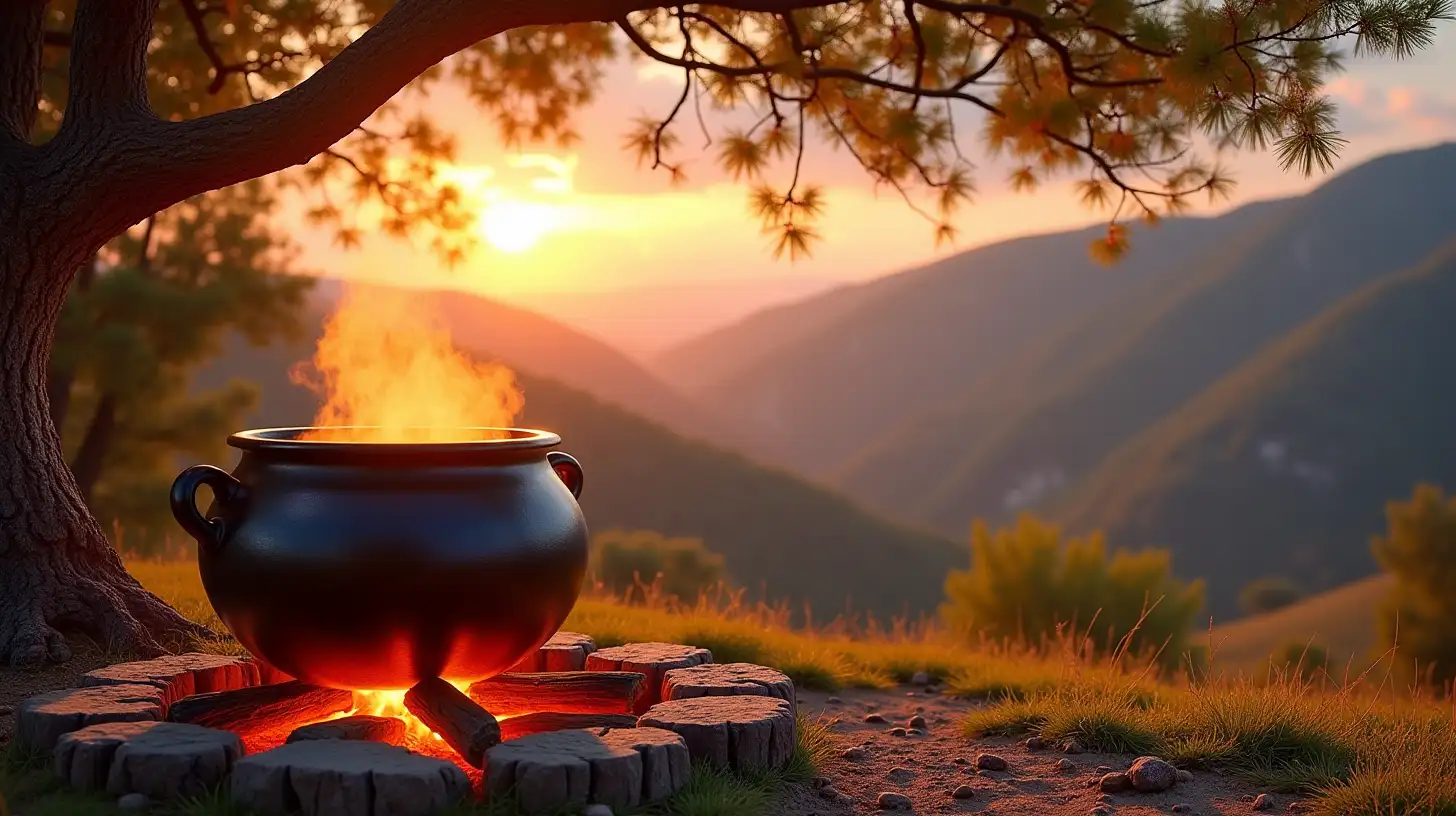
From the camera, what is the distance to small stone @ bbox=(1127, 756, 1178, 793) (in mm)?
4043

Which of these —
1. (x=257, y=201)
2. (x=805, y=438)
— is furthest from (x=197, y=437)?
(x=805, y=438)

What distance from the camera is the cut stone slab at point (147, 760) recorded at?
3297 mm

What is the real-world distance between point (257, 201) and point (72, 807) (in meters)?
18.3

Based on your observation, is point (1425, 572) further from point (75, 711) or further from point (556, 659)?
point (75, 711)

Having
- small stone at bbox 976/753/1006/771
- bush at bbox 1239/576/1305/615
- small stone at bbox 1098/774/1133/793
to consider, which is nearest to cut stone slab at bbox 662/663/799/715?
small stone at bbox 976/753/1006/771

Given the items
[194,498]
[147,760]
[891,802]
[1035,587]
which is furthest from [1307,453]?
[147,760]

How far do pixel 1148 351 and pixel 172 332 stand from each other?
13049 centimetres

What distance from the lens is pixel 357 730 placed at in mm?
3605

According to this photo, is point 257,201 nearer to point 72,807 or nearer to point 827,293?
point 72,807

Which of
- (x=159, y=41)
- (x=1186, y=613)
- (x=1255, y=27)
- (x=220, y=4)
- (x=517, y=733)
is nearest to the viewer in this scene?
(x=517, y=733)

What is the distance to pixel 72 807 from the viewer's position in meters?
3.15

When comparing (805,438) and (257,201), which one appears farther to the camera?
(805,438)

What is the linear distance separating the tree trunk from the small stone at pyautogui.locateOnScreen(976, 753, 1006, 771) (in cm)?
361

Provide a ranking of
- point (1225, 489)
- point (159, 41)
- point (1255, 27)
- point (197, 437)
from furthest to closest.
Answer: point (1225, 489), point (197, 437), point (159, 41), point (1255, 27)
